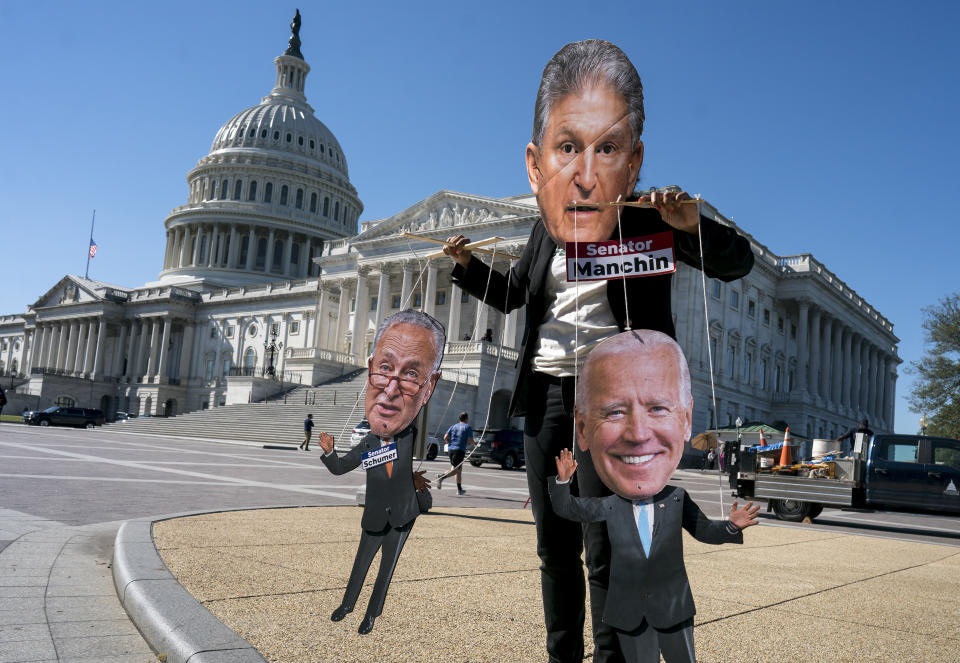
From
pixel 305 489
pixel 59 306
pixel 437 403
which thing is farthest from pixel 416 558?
pixel 59 306

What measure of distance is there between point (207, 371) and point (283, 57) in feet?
197

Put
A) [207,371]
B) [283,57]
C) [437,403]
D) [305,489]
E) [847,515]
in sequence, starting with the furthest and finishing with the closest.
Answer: [283,57] → [207,371] → [437,403] → [847,515] → [305,489]

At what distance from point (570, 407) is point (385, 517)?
1.34 metres

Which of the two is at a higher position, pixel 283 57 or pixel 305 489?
pixel 283 57

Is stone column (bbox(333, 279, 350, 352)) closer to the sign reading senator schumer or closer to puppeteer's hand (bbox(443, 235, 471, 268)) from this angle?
puppeteer's hand (bbox(443, 235, 471, 268))

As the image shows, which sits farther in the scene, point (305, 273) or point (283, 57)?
point (283, 57)

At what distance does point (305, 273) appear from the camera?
103m

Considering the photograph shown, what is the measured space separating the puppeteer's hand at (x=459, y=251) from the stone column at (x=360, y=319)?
57.4 m

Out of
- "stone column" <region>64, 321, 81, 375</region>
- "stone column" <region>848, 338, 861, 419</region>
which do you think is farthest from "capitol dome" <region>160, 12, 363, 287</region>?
"stone column" <region>848, 338, 861, 419</region>

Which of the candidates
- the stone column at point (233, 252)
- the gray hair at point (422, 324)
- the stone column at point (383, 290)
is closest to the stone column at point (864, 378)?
the stone column at point (383, 290)

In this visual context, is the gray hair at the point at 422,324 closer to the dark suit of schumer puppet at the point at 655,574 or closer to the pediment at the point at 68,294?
the dark suit of schumer puppet at the point at 655,574

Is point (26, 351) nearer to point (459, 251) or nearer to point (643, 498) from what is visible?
point (459, 251)

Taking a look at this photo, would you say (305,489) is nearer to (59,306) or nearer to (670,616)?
(670,616)

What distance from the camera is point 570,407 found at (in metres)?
3.40
